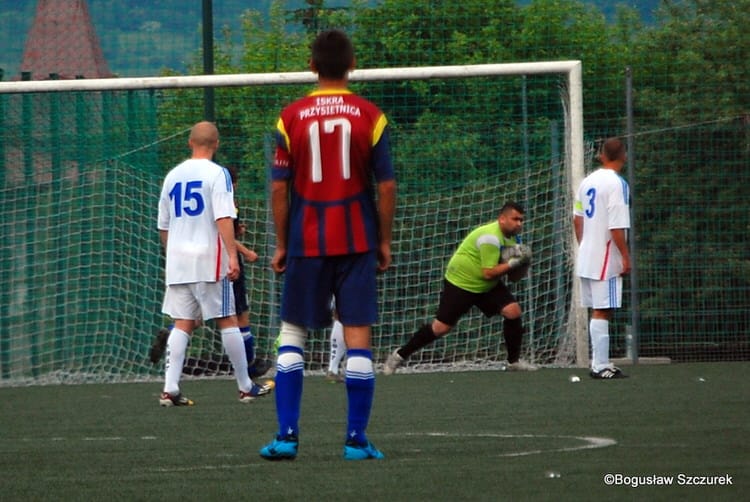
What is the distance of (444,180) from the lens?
15242mm

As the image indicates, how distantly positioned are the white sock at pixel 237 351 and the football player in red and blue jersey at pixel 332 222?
370 centimetres

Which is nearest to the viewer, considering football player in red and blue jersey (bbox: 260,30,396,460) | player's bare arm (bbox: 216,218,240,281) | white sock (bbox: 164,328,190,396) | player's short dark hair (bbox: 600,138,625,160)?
football player in red and blue jersey (bbox: 260,30,396,460)

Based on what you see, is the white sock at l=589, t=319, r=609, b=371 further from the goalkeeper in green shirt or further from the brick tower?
the brick tower

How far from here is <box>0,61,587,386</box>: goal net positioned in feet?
48.3

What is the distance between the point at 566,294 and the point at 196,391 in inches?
176

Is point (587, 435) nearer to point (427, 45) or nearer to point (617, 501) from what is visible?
point (617, 501)

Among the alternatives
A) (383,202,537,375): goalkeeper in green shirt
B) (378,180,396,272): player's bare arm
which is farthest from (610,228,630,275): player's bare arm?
(378,180,396,272): player's bare arm

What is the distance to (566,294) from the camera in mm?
15203

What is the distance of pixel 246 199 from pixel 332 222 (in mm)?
8757

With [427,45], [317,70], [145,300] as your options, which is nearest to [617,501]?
[317,70]

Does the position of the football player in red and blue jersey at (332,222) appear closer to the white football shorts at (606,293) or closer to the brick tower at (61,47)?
the white football shorts at (606,293)

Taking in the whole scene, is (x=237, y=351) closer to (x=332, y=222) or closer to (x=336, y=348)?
(x=336, y=348)

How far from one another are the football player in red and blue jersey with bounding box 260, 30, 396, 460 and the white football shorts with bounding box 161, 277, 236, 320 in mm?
3600

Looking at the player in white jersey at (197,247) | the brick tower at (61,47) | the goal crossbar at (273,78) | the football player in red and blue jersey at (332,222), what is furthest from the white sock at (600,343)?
the brick tower at (61,47)
